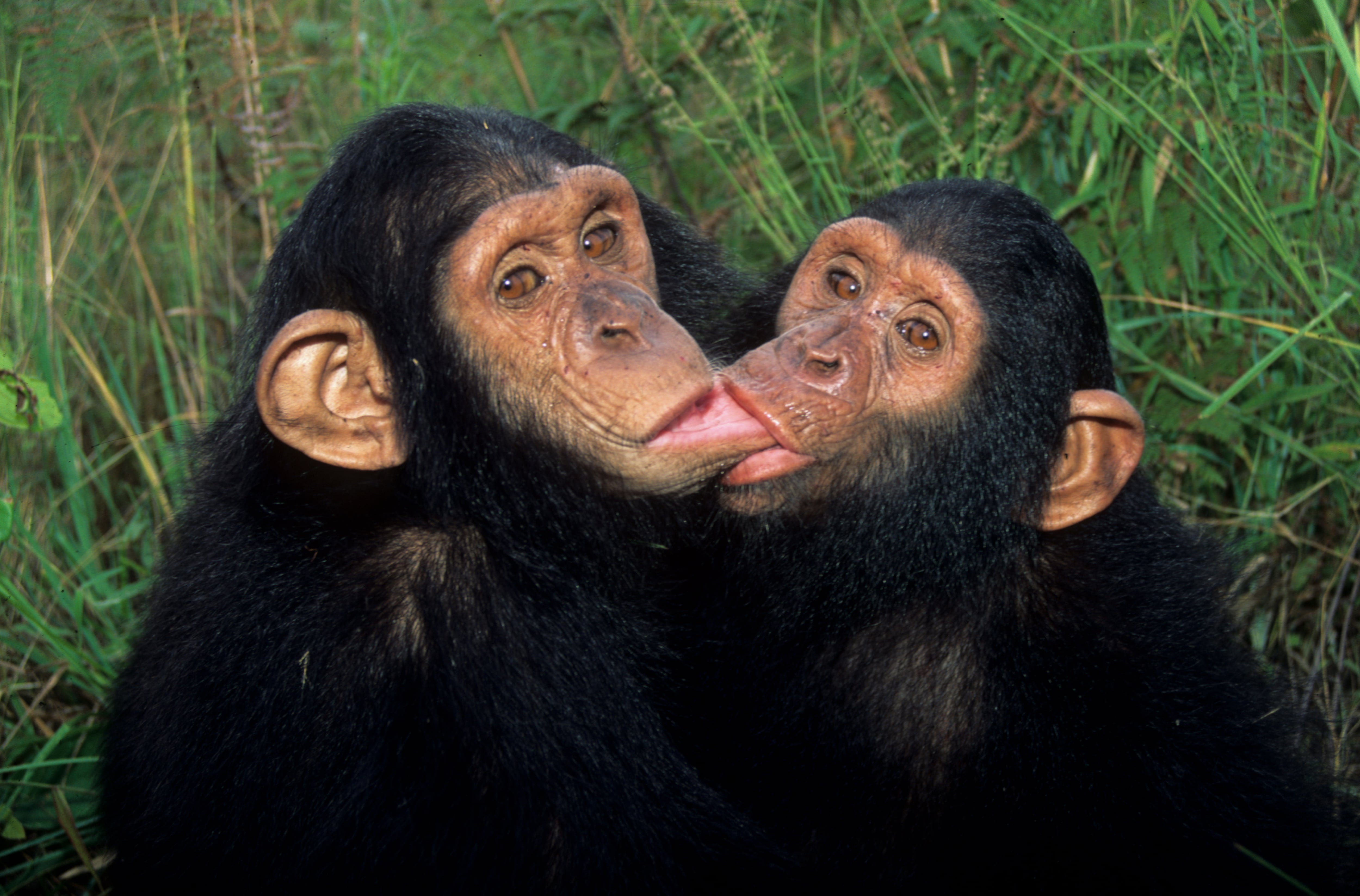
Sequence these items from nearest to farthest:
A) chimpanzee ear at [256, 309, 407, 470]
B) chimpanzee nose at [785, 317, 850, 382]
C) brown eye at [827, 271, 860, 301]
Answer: chimpanzee ear at [256, 309, 407, 470] < chimpanzee nose at [785, 317, 850, 382] < brown eye at [827, 271, 860, 301]

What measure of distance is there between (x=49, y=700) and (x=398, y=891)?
2549mm

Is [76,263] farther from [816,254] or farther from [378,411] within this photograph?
[816,254]

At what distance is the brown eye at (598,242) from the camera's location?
4.02 m

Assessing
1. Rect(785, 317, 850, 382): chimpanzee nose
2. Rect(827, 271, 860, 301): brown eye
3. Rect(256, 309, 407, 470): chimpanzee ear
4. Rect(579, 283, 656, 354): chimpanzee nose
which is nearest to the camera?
Rect(256, 309, 407, 470): chimpanzee ear

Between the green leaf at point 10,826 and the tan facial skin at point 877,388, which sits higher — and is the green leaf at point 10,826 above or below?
below

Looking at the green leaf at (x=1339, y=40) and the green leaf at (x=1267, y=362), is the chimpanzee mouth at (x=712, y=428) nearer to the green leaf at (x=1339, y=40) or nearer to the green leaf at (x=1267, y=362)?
the green leaf at (x=1267, y=362)

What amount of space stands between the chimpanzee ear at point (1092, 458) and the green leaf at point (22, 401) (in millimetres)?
3288

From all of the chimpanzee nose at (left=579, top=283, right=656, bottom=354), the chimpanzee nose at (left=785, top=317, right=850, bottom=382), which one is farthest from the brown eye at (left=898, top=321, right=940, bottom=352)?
the chimpanzee nose at (left=579, top=283, right=656, bottom=354)

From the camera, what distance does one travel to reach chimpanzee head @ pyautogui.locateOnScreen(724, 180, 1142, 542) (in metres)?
3.95

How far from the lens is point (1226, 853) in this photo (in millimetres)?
3807

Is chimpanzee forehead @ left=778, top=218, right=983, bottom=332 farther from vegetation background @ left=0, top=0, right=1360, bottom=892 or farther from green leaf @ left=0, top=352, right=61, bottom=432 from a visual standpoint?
green leaf @ left=0, top=352, right=61, bottom=432

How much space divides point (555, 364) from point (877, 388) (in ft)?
3.33

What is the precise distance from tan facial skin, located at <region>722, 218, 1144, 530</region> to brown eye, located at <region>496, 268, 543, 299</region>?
24.5 inches

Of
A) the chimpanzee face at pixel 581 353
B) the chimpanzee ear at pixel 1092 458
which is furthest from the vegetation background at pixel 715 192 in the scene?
the chimpanzee face at pixel 581 353
